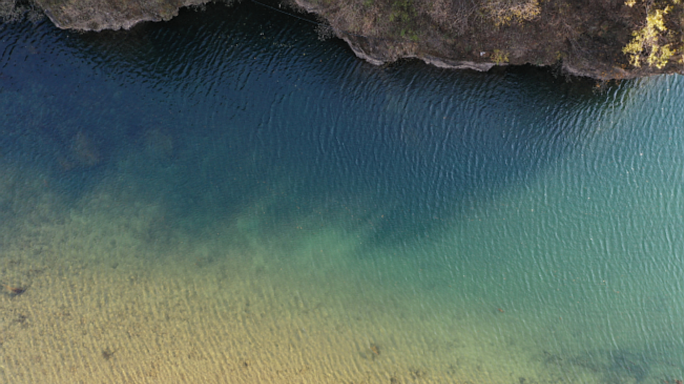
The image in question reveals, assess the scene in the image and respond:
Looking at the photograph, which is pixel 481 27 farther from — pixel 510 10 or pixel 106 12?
pixel 106 12

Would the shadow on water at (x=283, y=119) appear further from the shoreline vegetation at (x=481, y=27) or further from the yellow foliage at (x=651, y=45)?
the yellow foliage at (x=651, y=45)

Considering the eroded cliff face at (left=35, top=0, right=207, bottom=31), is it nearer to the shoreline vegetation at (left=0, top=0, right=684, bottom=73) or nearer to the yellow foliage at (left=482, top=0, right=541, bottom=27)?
the shoreline vegetation at (left=0, top=0, right=684, bottom=73)

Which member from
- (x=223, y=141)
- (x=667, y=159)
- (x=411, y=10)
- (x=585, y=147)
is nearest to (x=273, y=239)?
(x=223, y=141)

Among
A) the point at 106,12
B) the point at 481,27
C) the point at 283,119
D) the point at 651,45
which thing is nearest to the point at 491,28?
the point at 481,27

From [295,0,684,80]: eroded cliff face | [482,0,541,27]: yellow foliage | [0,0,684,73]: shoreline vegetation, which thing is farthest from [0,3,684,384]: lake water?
[482,0,541,27]: yellow foliage

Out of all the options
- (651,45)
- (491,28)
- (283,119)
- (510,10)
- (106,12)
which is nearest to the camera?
(651,45)

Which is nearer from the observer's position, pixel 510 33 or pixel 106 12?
pixel 510 33

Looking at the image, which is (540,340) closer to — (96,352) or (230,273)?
(230,273)
